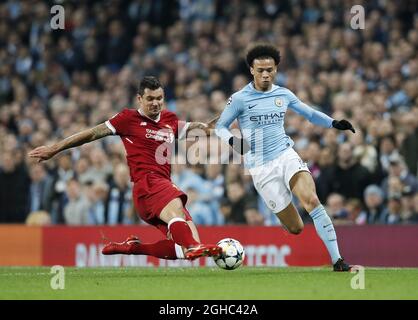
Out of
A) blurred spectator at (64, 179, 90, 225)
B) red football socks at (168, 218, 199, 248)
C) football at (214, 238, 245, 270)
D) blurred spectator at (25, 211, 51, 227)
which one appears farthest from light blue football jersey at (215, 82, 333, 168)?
blurred spectator at (25, 211, 51, 227)

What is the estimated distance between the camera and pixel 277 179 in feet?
38.8

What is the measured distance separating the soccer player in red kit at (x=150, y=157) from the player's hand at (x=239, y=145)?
727 mm

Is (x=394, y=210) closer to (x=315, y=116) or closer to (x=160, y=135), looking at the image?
(x=315, y=116)

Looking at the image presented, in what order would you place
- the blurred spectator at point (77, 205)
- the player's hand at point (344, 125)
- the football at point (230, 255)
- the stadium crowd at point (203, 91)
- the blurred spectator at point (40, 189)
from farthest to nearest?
the blurred spectator at point (40, 189), the blurred spectator at point (77, 205), the stadium crowd at point (203, 91), the player's hand at point (344, 125), the football at point (230, 255)

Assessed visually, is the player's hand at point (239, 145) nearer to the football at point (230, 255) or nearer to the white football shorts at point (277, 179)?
the white football shorts at point (277, 179)

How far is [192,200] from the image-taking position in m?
15.9

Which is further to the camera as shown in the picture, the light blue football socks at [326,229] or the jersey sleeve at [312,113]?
the jersey sleeve at [312,113]

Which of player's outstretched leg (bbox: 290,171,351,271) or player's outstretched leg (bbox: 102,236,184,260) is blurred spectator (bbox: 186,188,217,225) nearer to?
player's outstretched leg (bbox: 102,236,184,260)

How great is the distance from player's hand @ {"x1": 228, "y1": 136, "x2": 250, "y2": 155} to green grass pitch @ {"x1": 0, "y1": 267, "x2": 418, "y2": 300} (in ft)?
4.58

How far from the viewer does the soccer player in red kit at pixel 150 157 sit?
36.6 ft

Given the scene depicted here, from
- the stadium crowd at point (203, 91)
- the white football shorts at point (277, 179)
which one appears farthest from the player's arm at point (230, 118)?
the stadium crowd at point (203, 91)
